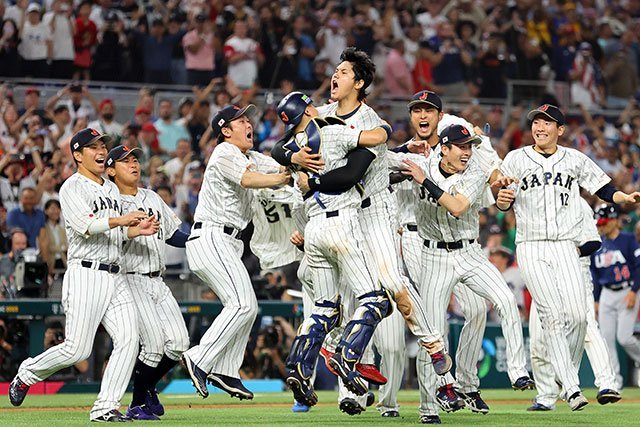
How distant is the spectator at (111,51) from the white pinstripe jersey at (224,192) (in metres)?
9.30

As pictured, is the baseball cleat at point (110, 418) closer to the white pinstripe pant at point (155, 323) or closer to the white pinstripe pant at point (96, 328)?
the white pinstripe pant at point (96, 328)

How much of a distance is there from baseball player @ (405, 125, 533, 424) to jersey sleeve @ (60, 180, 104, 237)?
2634mm

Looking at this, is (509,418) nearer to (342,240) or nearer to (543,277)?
(543,277)

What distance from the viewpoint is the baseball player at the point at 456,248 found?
9.87 meters

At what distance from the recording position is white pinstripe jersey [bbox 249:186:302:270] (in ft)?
36.0

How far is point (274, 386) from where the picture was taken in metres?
15.3

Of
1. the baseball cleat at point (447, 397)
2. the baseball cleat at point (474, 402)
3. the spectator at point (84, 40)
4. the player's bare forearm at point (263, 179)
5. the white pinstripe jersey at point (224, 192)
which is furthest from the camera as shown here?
the spectator at point (84, 40)

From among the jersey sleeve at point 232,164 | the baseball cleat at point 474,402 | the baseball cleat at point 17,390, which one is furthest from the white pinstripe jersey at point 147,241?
the baseball cleat at point 474,402

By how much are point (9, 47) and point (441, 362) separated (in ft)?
38.2

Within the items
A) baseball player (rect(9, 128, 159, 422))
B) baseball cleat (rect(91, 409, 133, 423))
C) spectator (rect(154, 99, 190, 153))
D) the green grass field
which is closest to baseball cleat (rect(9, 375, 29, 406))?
baseball player (rect(9, 128, 159, 422))

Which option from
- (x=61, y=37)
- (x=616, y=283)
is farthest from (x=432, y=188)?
(x=61, y=37)

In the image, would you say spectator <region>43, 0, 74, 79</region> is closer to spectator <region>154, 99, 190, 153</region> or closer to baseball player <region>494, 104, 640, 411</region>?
spectator <region>154, 99, 190, 153</region>

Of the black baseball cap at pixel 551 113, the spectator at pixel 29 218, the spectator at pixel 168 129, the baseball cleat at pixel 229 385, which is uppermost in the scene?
the spectator at pixel 168 129

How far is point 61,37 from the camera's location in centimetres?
1870
